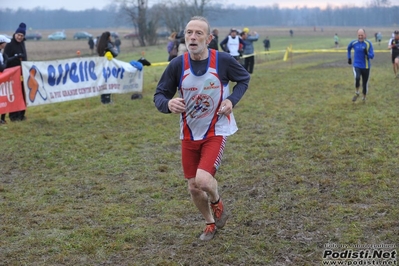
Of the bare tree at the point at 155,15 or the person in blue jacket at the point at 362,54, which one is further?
the bare tree at the point at 155,15

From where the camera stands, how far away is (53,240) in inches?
220

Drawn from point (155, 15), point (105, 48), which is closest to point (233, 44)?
point (105, 48)

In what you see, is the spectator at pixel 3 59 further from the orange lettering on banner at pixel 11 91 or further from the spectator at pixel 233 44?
the spectator at pixel 233 44

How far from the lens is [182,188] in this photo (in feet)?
24.7

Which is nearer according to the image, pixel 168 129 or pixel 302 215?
pixel 302 215

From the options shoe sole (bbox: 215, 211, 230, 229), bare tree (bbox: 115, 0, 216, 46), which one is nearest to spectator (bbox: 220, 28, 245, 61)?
shoe sole (bbox: 215, 211, 230, 229)

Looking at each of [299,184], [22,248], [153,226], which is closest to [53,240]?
[22,248]

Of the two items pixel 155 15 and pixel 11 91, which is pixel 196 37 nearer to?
pixel 11 91

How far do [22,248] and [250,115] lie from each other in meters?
8.69

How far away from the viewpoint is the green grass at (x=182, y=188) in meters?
5.35

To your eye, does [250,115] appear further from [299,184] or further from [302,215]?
[302,215]

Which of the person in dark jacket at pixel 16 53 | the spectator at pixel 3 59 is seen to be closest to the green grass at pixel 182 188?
the spectator at pixel 3 59

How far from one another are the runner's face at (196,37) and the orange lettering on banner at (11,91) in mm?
8263

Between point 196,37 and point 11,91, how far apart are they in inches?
336
